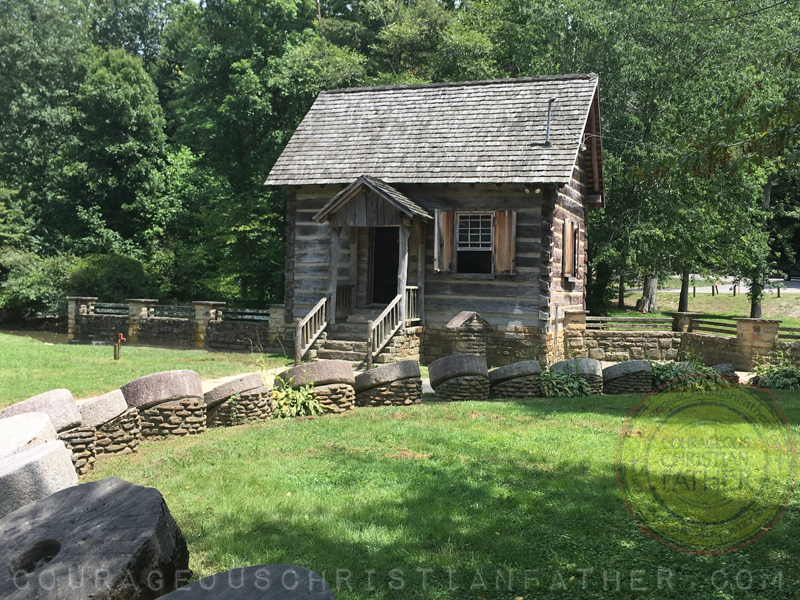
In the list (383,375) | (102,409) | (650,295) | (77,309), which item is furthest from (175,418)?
(650,295)

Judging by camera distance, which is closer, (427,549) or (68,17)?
(427,549)

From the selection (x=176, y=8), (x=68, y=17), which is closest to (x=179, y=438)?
(x=68, y=17)

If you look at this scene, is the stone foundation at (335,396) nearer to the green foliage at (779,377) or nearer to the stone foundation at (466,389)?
the stone foundation at (466,389)

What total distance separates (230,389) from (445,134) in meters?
10.8

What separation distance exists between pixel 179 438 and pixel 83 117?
2537 cm

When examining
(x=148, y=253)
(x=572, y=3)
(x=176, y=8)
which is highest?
(x=176, y=8)

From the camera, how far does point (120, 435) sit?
7.91 metres

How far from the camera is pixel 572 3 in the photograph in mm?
24500

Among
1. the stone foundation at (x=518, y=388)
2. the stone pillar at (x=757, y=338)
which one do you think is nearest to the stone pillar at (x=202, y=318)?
the stone foundation at (x=518, y=388)

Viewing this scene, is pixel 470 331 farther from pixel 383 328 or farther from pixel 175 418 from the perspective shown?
pixel 175 418

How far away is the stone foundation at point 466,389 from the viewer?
11.4 meters

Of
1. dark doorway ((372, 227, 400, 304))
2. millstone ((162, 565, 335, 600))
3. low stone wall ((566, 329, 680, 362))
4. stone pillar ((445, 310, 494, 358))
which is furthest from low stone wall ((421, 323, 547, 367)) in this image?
millstone ((162, 565, 335, 600))

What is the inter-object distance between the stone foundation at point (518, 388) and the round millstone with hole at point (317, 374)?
276 centimetres

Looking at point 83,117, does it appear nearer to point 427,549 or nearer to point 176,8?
point 176,8
